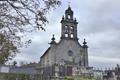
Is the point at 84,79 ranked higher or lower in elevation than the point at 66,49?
lower

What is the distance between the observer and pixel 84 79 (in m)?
39.8

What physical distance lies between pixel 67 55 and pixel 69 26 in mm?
5526

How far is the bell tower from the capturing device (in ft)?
156

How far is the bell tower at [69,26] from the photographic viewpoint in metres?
47.7

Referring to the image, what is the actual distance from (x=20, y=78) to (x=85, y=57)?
18856 mm

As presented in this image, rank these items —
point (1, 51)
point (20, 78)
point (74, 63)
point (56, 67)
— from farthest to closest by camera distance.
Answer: point (74, 63), point (56, 67), point (20, 78), point (1, 51)

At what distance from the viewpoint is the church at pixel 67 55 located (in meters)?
44.3

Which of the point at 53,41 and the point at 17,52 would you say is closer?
the point at 17,52

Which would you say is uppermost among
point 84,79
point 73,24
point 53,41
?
point 73,24

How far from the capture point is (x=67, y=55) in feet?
155

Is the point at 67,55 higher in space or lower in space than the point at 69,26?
lower

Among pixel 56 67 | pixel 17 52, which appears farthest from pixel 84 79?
pixel 17 52

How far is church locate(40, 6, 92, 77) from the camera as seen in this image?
44.3 metres

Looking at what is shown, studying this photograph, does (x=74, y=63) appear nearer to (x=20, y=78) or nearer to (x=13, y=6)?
(x=20, y=78)
